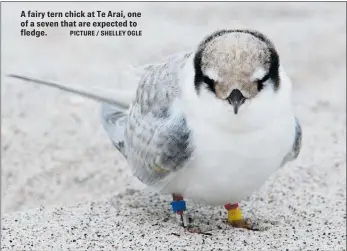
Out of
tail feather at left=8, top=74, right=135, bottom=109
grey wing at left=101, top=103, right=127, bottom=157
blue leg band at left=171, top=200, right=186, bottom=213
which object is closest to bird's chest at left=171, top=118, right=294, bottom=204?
blue leg band at left=171, top=200, right=186, bottom=213

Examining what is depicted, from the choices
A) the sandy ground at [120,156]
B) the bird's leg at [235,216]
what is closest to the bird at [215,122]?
the bird's leg at [235,216]

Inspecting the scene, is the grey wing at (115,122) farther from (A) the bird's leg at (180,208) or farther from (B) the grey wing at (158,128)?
(A) the bird's leg at (180,208)

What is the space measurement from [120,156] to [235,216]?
4.26ft

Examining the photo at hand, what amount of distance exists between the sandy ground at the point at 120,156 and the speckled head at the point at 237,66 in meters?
0.66

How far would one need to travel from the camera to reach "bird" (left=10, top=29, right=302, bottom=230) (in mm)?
2863

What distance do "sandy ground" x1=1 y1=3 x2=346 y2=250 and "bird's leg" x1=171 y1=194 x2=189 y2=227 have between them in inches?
2.3

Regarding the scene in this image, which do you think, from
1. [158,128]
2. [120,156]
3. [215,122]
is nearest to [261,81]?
[215,122]

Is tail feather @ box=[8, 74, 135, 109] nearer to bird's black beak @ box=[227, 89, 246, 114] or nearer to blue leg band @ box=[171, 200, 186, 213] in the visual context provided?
blue leg band @ box=[171, 200, 186, 213]

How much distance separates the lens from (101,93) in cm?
381

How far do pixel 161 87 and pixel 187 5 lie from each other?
3.47 m

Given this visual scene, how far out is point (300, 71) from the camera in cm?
566

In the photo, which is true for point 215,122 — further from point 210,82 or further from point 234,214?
point 234,214

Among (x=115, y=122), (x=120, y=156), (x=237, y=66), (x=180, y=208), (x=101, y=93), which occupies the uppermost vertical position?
(x=237, y=66)

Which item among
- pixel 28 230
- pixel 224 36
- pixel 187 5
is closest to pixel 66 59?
pixel 187 5
